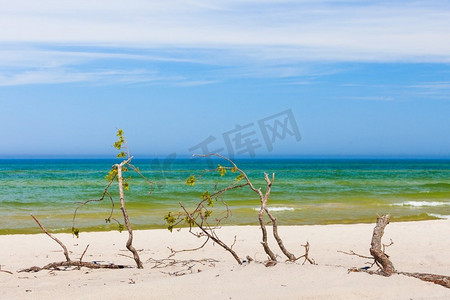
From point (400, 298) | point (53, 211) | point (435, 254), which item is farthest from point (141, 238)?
point (53, 211)

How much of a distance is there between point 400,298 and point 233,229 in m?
8.69

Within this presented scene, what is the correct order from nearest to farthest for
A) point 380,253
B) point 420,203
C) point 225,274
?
point 225,274 < point 380,253 < point 420,203

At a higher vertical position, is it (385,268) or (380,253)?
(380,253)

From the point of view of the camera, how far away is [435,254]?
31.3 feet

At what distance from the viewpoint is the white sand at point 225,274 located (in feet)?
18.0

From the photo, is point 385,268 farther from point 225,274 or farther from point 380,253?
point 225,274

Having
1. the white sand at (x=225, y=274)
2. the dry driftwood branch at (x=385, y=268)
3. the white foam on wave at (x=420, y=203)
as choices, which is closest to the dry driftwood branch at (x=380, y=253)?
the dry driftwood branch at (x=385, y=268)

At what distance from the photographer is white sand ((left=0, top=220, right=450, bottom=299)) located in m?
5.48

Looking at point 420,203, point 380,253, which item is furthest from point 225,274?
point 420,203

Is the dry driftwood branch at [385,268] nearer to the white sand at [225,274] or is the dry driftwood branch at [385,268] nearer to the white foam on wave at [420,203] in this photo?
the white sand at [225,274]

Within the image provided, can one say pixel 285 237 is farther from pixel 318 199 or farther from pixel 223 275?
pixel 318 199

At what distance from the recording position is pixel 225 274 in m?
6.05

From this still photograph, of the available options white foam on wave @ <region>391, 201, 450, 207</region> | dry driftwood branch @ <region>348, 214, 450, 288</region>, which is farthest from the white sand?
white foam on wave @ <region>391, 201, 450, 207</region>

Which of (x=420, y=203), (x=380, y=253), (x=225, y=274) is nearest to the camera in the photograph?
(x=225, y=274)
